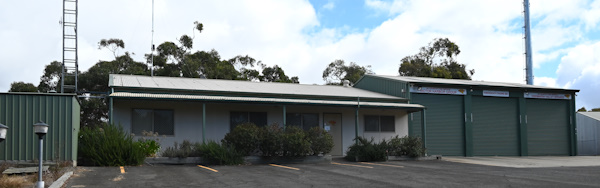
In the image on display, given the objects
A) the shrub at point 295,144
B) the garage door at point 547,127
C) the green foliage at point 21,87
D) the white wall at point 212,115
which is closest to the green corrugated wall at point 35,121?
the white wall at point 212,115

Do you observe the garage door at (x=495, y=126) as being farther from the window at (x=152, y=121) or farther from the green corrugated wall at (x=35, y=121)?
the green corrugated wall at (x=35, y=121)

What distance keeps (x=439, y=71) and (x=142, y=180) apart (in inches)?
1326

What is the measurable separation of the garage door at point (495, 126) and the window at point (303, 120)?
24.2 ft

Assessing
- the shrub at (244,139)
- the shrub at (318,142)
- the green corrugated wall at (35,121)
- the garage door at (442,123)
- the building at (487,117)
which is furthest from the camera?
the building at (487,117)

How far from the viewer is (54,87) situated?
113ft

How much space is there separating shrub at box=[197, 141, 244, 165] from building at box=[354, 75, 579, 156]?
8.13m

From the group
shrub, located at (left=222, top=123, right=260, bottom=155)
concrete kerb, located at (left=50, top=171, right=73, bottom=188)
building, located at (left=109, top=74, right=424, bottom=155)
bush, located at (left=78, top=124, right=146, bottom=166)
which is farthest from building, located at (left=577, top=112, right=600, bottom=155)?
concrete kerb, located at (left=50, top=171, right=73, bottom=188)

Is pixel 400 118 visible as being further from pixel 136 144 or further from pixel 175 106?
pixel 136 144

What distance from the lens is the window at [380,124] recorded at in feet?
74.3

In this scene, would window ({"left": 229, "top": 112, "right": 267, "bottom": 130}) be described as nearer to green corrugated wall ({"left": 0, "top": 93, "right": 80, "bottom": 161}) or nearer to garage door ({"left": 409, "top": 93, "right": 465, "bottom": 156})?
garage door ({"left": 409, "top": 93, "right": 465, "bottom": 156})

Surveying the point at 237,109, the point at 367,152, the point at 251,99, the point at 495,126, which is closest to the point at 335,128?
the point at 367,152

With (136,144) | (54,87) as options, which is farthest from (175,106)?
(54,87)

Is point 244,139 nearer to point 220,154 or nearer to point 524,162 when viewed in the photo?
point 220,154

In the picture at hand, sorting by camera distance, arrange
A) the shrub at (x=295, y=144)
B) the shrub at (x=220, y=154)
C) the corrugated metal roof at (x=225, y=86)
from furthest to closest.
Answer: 1. the corrugated metal roof at (x=225, y=86)
2. the shrub at (x=295, y=144)
3. the shrub at (x=220, y=154)
